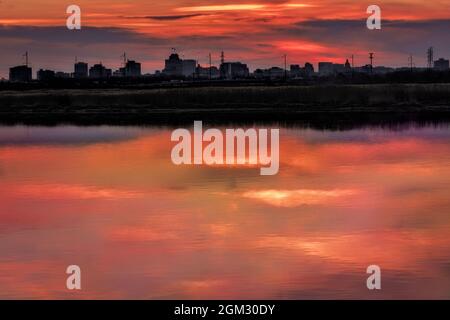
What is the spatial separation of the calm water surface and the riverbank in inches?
1737

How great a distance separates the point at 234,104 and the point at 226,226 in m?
82.1

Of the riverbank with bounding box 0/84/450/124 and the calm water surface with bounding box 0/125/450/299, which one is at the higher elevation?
the riverbank with bounding box 0/84/450/124

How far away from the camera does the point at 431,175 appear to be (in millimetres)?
40969

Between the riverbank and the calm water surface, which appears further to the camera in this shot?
the riverbank

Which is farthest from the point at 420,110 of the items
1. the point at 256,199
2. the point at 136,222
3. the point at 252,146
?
the point at 136,222

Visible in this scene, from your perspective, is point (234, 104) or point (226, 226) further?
point (234, 104)

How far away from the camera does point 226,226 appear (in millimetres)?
29406

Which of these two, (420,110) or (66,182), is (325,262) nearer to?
(66,182)

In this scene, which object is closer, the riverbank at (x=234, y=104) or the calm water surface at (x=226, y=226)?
the calm water surface at (x=226, y=226)

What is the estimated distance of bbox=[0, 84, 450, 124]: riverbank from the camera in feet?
315

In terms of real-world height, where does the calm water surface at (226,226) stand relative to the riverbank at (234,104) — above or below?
below

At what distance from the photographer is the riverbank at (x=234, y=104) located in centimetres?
9612

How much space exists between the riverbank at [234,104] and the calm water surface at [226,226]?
1737 inches

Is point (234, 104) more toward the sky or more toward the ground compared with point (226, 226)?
more toward the sky
